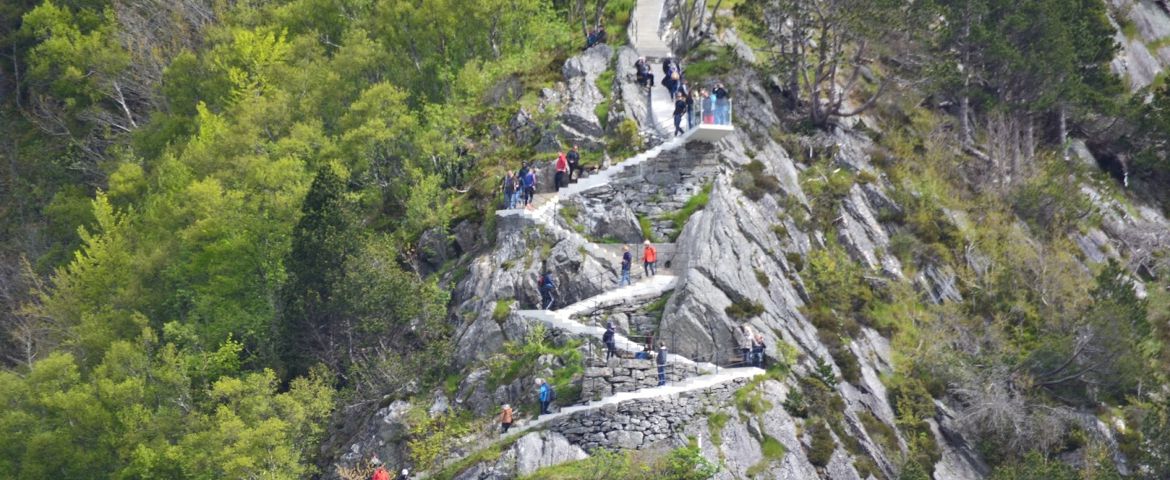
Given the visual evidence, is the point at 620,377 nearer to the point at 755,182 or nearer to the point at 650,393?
the point at 650,393

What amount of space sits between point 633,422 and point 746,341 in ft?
14.4

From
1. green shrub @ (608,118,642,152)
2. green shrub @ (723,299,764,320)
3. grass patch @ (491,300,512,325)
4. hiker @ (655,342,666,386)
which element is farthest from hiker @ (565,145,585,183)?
hiker @ (655,342,666,386)

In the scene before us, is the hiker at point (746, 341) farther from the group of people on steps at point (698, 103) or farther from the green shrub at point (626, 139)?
the green shrub at point (626, 139)

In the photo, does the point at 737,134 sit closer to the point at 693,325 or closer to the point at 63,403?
the point at 693,325

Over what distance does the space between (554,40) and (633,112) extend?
844 cm

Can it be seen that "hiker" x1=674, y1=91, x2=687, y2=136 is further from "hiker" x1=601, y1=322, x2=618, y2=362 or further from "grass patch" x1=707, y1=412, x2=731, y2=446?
"grass patch" x1=707, y1=412, x2=731, y2=446

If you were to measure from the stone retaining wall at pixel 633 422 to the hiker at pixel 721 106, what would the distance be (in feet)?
37.6

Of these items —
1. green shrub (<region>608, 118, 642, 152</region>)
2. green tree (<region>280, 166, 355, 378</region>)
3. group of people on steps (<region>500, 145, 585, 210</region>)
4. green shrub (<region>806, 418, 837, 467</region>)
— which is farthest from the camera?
green shrub (<region>608, 118, 642, 152</region>)

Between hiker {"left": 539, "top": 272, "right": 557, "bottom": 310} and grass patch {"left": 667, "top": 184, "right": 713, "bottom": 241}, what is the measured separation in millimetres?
4558

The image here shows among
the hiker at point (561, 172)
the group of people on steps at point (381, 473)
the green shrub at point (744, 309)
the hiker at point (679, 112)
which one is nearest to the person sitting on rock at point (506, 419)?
the group of people on steps at point (381, 473)

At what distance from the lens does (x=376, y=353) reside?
4450 centimetres

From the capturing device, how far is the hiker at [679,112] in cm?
4667

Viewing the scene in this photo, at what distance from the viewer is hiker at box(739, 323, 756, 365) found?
1567 inches

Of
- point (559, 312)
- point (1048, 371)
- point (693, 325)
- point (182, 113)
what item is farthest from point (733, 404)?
point (182, 113)
